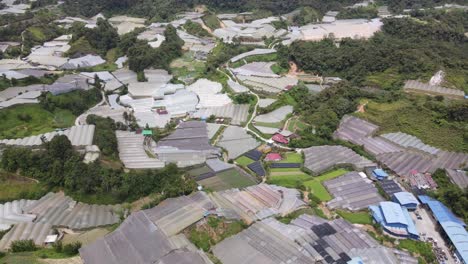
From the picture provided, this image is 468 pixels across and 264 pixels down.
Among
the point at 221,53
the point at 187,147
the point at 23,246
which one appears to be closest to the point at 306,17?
the point at 221,53

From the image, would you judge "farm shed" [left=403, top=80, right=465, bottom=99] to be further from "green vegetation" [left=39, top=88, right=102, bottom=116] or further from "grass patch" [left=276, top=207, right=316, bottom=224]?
"green vegetation" [left=39, top=88, right=102, bottom=116]

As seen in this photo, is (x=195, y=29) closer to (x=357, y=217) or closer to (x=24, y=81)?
(x=24, y=81)

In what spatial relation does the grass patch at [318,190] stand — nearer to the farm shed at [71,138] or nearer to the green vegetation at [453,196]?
the green vegetation at [453,196]

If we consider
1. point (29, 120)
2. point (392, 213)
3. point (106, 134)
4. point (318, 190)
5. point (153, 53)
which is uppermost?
point (392, 213)

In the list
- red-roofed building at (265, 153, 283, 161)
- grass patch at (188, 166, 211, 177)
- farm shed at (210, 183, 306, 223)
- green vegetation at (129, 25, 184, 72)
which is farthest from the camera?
green vegetation at (129, 25, 184, 72)

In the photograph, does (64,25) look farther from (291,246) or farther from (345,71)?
(291,246)

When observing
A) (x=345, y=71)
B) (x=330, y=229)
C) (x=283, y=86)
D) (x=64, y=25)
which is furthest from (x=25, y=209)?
(x=64, y=25)

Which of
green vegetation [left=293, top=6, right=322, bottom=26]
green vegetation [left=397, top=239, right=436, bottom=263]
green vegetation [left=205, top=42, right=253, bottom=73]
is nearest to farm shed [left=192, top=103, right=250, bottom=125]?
green vegetation [left=205, top=42, right=253, bottom=73]
